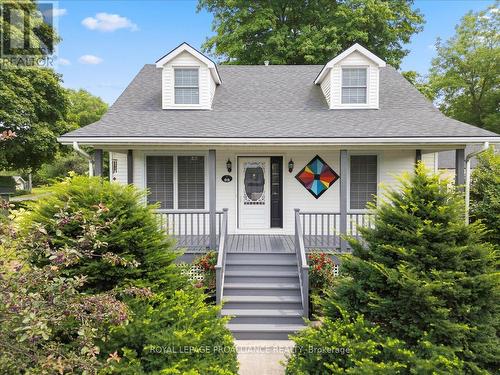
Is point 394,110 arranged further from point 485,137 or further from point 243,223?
point 243,223

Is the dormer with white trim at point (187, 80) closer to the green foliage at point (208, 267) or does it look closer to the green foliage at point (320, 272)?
the green foliage at point (208, 267)

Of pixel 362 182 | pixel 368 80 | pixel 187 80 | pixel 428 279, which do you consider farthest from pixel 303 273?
pixel 187 80

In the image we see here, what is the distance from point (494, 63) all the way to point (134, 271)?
34930mm

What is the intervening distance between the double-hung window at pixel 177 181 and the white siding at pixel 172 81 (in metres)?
1.73

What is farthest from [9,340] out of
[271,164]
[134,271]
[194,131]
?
[271,164]

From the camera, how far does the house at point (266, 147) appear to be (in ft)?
26.6

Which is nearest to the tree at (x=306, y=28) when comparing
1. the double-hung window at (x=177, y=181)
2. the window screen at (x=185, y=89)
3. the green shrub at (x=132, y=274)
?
the window screen at (x=185, y=89)

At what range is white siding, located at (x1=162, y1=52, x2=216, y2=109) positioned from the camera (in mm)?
10289

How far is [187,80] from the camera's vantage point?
1046 centimetres

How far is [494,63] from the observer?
91.8 ft

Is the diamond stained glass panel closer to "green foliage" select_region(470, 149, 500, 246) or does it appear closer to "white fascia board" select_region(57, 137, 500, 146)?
"white fascia board" select_region(57, 137, 500, 146)

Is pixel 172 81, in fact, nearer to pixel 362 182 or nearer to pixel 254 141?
pixel 254 141

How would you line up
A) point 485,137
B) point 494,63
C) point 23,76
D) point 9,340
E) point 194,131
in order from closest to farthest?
point 9,340 → point 485,137 → point 194,131 → point 23,76 → point 494,63

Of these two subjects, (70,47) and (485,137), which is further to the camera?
(70,47)
